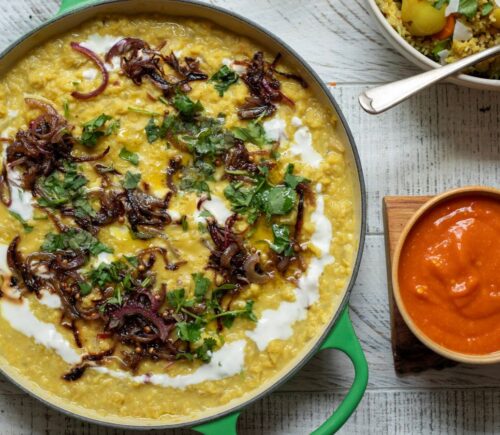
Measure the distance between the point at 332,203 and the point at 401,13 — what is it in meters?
0.84

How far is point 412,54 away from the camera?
305 cm

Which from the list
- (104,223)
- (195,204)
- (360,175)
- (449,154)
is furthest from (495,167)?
(104,223)

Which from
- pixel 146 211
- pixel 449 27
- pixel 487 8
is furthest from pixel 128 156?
pixel 487 8

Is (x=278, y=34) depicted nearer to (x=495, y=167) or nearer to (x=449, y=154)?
(x=449, y=154)

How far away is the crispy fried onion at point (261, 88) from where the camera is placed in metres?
3.07

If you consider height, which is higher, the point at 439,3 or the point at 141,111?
the point at 439,3

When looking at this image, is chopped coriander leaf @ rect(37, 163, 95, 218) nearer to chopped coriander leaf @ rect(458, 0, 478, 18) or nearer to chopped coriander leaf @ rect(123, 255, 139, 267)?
chopped coriander leaf @ rect(123, 255, 139, 267)

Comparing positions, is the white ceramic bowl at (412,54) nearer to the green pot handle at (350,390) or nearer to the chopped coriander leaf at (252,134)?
the chopped coriander leaf at (252,134)

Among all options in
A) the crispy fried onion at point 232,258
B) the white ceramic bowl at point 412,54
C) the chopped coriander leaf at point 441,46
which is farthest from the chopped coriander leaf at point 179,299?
the chopped coriander leaf at point 441,46

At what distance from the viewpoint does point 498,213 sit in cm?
303

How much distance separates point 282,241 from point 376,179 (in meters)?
0.57

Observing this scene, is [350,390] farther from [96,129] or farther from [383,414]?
[96,129]

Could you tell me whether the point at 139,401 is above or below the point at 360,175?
below

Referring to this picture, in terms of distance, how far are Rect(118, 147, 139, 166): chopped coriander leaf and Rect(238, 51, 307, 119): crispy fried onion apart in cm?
46
